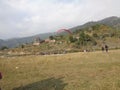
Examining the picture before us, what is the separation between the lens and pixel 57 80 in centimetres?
2286

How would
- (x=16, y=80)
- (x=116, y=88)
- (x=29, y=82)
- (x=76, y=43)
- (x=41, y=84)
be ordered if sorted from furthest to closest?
(x=76, y=43) → (x=16, y=80) → (x=29, y=82) → (x=41, y=84) → (x=116, y=88)

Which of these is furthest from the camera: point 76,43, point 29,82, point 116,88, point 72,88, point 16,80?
point 76,43

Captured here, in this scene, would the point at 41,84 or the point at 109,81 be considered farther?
the point at 41,84

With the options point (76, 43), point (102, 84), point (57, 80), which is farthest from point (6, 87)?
point (76, 43)

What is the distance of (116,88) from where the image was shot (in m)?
17.8

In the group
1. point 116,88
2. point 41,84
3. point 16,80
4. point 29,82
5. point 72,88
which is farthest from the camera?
point 16,80

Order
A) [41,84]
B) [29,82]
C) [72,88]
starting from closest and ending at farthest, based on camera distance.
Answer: [72,88]
[41,84]
[29,82]

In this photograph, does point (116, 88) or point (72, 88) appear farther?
point (72, 88)

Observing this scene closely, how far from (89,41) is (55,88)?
390 ft

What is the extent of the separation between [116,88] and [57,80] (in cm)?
653

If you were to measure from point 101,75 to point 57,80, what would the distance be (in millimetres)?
3982

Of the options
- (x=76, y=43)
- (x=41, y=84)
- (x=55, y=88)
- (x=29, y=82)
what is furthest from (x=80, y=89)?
(x=76, y=43)

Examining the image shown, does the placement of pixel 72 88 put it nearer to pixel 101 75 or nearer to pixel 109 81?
pixel 109 81

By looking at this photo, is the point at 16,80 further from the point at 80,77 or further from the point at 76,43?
the point at 76,43
